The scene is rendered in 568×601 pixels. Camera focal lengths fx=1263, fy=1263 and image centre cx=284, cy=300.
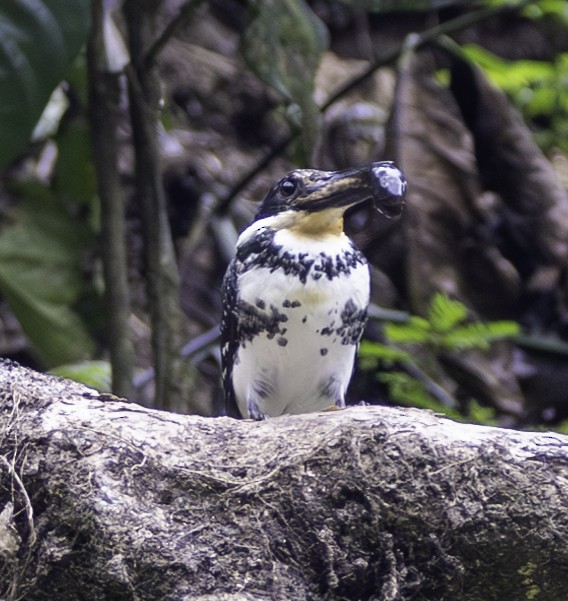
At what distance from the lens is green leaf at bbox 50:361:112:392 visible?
11.5ft

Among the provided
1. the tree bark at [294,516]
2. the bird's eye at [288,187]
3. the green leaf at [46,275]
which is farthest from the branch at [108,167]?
the tree bark at [294,516]

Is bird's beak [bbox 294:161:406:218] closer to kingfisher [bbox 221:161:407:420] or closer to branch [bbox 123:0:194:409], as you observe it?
kingfisher [bbox 221:161:407:420]

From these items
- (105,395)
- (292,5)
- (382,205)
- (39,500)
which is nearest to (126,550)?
(39,500)

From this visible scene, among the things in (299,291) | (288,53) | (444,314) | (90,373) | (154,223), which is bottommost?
(90,373)

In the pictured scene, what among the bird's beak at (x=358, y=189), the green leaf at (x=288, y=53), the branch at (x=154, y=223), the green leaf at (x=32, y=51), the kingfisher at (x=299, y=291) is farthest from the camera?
the branch at (x=154, y=223)

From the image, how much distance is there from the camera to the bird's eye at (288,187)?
266 cm

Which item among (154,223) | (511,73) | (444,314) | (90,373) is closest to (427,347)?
(444,314)

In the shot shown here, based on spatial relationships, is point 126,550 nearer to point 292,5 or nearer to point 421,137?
point 292,5

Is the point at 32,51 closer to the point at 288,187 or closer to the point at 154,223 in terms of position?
the point at 154,223

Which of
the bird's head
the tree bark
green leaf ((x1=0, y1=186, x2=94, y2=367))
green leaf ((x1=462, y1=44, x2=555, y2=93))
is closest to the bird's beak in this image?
the bird's head

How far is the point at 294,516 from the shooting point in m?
2.14

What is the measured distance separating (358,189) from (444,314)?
112 centimetres

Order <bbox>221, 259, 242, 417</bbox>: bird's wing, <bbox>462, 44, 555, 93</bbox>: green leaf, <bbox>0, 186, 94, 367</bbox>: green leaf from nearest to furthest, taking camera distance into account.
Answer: <bbox>221, 259, 242, 417</bbox>: bird's wing
<bbox>0, 186, 94, 367</bbox>: green leaf
<bbox>462, 44, 555, 93</bbox>: green leaf

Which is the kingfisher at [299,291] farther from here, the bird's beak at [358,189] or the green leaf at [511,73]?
the green leaf at [511,73]
